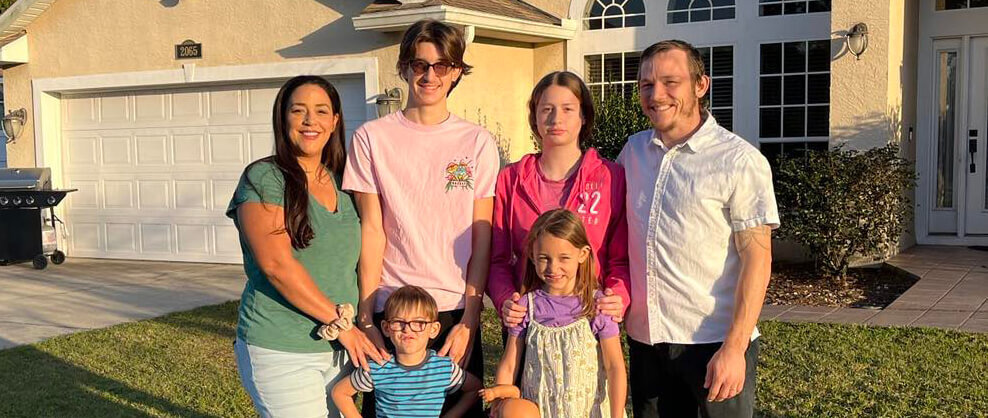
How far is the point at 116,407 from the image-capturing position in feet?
17.3

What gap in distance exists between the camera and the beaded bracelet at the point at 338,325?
289 cm

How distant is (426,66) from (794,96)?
7307 mm

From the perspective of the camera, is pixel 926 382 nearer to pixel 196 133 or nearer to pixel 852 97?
pixel 852 97

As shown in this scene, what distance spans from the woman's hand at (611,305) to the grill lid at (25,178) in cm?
1021

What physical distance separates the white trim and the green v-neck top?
19.2 ft

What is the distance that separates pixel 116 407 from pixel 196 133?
6471mm

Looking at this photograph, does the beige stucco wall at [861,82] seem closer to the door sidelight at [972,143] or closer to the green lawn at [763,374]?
the door sidelight at [972,143]

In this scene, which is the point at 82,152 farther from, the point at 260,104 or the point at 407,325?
the point at 407,325

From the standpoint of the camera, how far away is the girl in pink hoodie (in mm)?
2932

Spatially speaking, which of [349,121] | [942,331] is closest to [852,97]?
[942,331]

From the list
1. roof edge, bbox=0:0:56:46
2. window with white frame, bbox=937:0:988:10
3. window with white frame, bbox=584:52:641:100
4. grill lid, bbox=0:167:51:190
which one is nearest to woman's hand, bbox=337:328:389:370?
window with white frame, bbox=584:52:641:100

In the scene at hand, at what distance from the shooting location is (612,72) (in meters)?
10.1

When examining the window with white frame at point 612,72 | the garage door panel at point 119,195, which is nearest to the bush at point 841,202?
the window with white frame at point 612,72

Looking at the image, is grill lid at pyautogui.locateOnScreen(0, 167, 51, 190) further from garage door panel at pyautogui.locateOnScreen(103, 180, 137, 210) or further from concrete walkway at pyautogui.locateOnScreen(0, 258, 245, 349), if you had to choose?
concrete walkway at pyautogui.locateOnScreen(0, 258, 245, 349)
